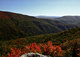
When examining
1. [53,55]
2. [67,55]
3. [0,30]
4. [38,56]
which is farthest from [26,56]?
[0,30]

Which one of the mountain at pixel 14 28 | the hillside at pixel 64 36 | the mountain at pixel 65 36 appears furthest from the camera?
the mountain at pixel 14 28

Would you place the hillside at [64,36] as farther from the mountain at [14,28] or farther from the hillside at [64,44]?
the mountain at [14,28]

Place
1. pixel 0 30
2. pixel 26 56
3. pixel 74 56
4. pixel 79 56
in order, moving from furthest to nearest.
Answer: pixel 0 30 < pixel 74 56 < pixel 79 56 < pixel 26 56

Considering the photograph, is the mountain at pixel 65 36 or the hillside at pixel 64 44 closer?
the hillside at pixel 64 44

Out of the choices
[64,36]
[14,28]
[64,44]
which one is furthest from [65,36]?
[14,28]

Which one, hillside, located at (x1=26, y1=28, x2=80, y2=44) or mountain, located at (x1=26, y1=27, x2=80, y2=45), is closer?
mountain, located at (x1=26, y1=27, x2=80, y2=45)

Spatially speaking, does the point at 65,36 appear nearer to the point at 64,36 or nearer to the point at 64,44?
the point at 64,36

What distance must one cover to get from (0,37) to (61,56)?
73.0 meters

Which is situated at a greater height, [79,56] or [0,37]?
[79,56]

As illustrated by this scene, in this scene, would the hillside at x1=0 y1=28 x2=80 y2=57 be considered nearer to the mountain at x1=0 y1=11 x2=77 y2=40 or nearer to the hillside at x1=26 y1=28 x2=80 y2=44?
the hillside at x1=26 y1=28 x2=80 y2=44

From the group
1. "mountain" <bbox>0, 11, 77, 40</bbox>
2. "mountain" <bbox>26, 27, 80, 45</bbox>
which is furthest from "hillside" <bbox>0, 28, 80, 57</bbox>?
"mountain" <bbox>0, 11, 77, 40</bbox>

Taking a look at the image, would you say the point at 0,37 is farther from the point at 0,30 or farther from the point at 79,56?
the point at 79,56

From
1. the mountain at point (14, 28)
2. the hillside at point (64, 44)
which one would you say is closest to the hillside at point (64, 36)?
the hillside at point (64, 44)

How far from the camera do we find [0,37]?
68562 millimetres
